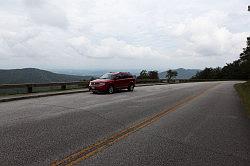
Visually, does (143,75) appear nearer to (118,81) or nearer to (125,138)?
(118,81)

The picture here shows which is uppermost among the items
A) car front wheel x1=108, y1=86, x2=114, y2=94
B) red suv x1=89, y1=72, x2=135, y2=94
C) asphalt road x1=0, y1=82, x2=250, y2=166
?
red suv x1=89, y1=72, x2=135, y2=94

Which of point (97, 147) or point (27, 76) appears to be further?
point (27, 76)

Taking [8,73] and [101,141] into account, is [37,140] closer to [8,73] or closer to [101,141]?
[101,141]

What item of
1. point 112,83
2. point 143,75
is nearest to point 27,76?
point 143,75

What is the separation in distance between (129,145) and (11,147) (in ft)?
8.43

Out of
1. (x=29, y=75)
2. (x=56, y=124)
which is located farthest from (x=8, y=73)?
(x=56, y=124)

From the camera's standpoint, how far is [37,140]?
24.6 ft

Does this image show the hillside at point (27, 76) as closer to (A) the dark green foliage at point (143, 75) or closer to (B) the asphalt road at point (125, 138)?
(A) the dark green foliage at point (143, 75)

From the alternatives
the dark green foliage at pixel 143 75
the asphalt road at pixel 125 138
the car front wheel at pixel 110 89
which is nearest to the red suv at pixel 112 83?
the car front wheel at pixel 110 89

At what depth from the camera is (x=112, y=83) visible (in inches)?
993

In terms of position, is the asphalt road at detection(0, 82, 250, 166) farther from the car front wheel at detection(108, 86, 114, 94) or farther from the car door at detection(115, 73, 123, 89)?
the car door at detection(115, 73, 123, 89)

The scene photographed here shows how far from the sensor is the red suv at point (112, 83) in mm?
24500

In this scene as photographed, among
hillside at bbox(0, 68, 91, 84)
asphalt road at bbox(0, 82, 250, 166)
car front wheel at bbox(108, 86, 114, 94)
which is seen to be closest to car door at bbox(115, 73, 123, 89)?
car front wheel at bbox(108, 86, 114, 94)

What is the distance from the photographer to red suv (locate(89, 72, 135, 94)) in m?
24.5
